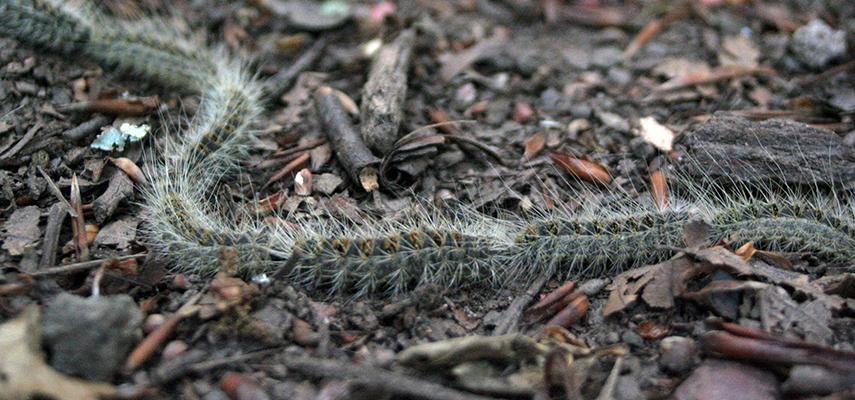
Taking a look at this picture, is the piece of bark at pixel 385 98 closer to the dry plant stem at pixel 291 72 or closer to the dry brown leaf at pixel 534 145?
the dry plant stem at pixel 291 72

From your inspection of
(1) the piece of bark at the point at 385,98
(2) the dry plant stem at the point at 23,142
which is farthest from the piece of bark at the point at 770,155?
(2) the dry plant stem at the point at 23,142

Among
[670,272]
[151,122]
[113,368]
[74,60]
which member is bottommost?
[670,272]

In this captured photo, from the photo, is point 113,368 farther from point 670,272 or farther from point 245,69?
point 245,69

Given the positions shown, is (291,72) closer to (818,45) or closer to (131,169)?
(131,169)

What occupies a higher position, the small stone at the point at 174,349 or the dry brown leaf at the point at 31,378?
the dry brown leaf at the point at 31,378

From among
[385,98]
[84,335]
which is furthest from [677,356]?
[84,335]

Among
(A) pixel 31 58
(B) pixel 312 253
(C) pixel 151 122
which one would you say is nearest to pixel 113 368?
(B) pixel 312 253

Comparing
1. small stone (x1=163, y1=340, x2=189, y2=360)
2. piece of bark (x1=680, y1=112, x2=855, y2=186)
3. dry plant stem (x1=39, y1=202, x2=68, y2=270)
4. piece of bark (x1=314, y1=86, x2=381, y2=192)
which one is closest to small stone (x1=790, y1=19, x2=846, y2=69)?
piece of bark (x1=680, y1=112, x2=855, y2=186)
